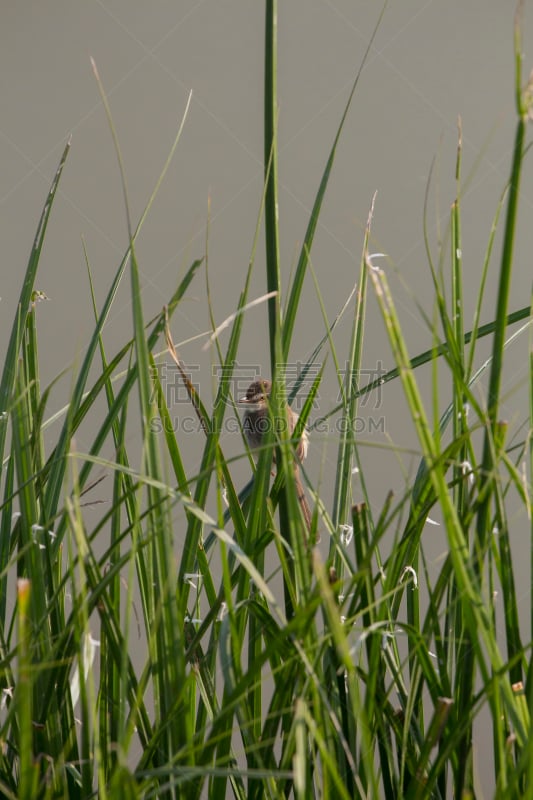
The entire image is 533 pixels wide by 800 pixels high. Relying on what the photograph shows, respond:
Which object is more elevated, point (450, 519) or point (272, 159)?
point (272, 159)

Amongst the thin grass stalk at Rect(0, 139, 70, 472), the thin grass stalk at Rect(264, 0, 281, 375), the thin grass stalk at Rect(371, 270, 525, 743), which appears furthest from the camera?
the thin grass stalk at Rect(0, 139, 70, 472)

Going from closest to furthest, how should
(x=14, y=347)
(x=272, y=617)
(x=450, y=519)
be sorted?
(x=450, y=519) < (x=272, y=617) < (x=14, y=347)

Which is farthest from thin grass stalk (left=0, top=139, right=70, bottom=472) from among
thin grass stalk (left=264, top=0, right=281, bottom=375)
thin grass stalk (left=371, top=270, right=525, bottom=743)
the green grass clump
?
thin grass stalk (left=371, top=270, right=525, bottom=743)

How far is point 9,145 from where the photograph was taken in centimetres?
312

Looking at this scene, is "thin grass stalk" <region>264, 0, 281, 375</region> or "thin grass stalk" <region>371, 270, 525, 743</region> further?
"thin grass stalk" <region>264, 0, 281, 375</region>

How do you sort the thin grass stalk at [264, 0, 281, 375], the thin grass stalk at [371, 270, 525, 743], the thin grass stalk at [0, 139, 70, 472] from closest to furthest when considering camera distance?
the thin grass stalk at [371, 270, 525, 743]
the thin grass stalk at [264, 0, 281, 375]
the thin grass stalk at [0, 139, 70, 472]

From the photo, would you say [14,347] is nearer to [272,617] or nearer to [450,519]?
[272,617]

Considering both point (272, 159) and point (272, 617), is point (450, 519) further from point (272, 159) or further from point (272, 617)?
point (272, 159)

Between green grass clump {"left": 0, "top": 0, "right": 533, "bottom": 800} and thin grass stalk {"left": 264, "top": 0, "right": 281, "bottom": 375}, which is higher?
thin grass stalk {"left": 264, "top": 0, "right": 281, "bottom": 375}

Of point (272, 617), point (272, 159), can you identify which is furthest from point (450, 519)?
point (272, 159)

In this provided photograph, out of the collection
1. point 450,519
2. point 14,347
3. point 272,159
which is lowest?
point 450,519

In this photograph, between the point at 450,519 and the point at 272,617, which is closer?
the point at 450,519

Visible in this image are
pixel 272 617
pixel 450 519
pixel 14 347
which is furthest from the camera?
pixel 14 347

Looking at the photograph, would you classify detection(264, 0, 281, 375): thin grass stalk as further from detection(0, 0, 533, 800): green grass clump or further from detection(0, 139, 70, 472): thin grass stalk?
detection(0, 139, 70, 472): thin grass stalk
